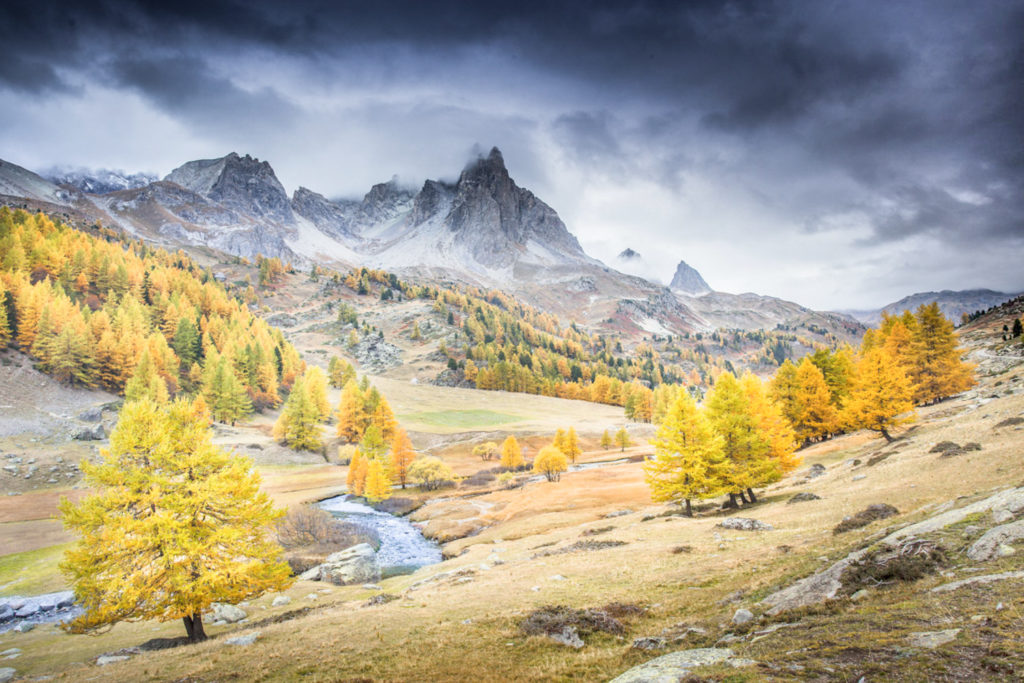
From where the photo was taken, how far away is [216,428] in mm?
93125

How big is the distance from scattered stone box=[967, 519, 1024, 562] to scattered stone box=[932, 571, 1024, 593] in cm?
157

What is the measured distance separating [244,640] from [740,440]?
36289 mm

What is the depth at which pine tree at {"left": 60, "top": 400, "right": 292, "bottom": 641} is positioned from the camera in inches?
730

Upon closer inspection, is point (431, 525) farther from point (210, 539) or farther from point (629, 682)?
point (629, 682)

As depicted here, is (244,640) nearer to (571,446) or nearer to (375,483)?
(375,483)

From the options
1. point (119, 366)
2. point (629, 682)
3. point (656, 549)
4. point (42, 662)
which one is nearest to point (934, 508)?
point (656, 549)

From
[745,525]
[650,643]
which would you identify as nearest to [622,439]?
[745,525]

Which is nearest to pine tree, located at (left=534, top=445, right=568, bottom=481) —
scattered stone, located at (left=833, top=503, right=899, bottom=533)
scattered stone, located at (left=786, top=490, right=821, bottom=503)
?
scattered stone, located at (left=786, top=490, right=821, bottom=503)

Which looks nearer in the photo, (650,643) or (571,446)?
(650,643)

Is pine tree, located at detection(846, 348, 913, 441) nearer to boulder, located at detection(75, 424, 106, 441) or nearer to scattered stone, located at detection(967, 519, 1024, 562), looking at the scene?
scattered stone, located at detection(967, 519, 1024, 562)

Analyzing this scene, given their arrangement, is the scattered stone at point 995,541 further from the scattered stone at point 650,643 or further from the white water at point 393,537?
the white water at point 393,537

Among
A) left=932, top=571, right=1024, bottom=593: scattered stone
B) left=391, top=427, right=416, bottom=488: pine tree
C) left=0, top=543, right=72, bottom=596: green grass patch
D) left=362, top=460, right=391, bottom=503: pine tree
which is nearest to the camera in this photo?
left=932, top=571, right=1024, bottom=593: scattered stone

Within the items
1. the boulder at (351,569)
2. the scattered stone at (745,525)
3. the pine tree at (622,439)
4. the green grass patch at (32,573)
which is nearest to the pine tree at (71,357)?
the green grass patch at (32,573)

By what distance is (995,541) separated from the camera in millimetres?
11305
